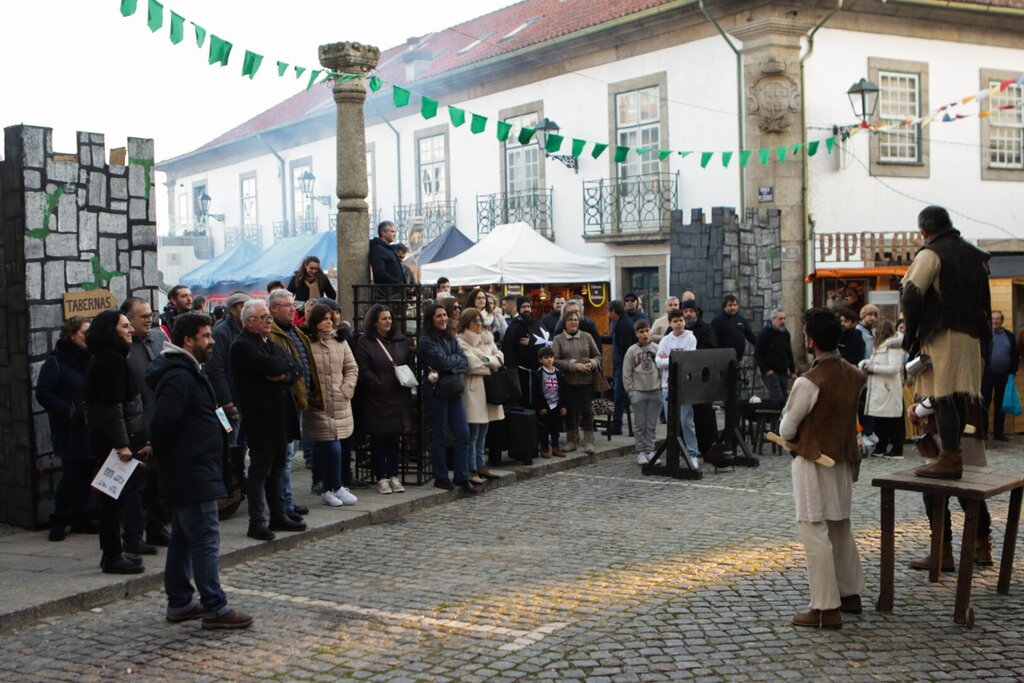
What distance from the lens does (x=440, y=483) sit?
11.2 meters

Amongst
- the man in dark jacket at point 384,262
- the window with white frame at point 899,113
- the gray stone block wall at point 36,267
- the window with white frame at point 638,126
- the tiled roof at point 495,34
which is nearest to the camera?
the gray stone block wall at point 36,267

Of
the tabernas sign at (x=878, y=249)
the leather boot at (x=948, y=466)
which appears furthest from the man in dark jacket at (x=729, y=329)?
the leather boot at (x=948, y=466)

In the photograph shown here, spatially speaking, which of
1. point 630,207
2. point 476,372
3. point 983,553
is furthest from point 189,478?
point 630,207

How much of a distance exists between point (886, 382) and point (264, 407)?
7901 mm

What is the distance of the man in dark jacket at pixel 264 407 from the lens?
8.40 m

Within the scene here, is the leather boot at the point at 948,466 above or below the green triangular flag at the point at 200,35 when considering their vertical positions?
below

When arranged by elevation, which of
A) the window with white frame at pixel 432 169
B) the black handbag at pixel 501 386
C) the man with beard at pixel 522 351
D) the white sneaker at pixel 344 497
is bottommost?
the white sneaker at pixel 344 497

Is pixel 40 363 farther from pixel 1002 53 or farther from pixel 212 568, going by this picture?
pixel 1002 53

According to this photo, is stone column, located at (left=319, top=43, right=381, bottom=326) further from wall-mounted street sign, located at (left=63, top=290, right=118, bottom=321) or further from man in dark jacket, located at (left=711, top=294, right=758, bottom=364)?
man in dark jacket, located at (left=711, top=294, right=758, bottom=364)

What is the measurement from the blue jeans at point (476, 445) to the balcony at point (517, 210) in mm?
13766

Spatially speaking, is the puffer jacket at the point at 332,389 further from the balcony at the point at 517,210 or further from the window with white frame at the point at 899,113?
the window with white frame at the point at 899,113

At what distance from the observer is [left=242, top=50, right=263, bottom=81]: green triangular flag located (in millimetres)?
11203

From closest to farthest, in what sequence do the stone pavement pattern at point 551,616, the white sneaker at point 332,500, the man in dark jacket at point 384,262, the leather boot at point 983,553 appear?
the stone pavement pattern at point 551,616
the leather boot at point 983,553
the white sneaker at point 332,500
the man in dark jacket at point 384,262

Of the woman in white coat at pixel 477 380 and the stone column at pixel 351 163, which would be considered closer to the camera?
the woman in white coat at pixel 477 380
